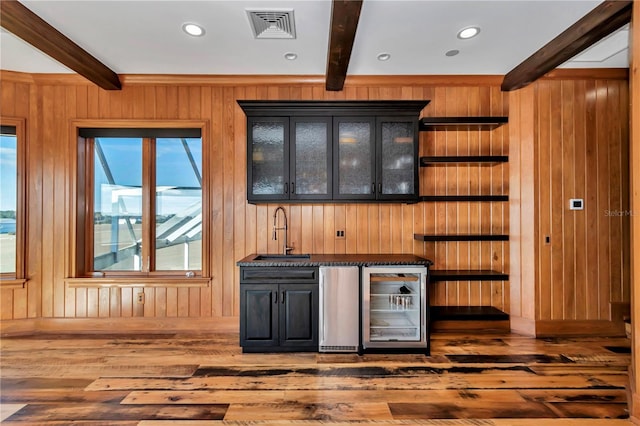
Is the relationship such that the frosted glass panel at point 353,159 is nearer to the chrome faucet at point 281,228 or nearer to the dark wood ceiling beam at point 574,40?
the chrome faucet at point 281,228

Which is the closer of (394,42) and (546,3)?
(546,3)

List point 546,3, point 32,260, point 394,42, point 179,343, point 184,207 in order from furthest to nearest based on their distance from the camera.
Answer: point 184,207 < point 32,260 < point 179,343 < point 394,42 < point 546,3

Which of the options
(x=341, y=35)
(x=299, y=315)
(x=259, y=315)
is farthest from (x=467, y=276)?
(x=341, y=35)

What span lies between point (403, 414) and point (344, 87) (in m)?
3.13

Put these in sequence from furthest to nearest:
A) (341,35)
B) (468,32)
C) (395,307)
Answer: (395,307) < (468,32) < (341,35)

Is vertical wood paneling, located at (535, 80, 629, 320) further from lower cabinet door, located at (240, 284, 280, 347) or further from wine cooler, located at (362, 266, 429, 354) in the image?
lower cabinet door, located at (240, 284, 280, 347)

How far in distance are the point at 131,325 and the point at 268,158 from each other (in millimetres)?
2414

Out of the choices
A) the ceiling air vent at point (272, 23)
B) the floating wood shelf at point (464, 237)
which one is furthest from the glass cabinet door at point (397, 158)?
the ceiling air vent at point (272, 23)

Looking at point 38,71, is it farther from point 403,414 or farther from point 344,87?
point 403,414

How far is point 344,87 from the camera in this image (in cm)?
345

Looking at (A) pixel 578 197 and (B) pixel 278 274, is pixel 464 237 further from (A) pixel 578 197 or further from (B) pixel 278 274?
(B) pixel 278 274

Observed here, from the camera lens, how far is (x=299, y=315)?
2869 millimetres

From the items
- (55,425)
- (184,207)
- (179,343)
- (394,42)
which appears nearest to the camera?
(55,425)

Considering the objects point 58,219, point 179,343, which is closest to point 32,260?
point 58,219
